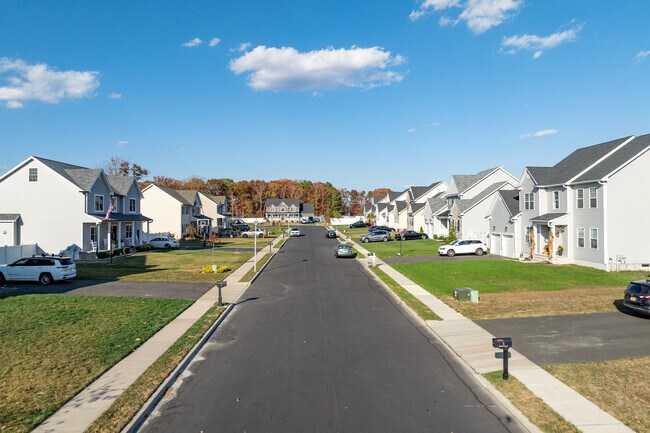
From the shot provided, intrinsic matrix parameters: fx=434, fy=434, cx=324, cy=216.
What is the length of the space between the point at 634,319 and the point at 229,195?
130 metres

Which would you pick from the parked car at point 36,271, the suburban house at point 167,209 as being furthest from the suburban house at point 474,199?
the suburban house at point 167,209

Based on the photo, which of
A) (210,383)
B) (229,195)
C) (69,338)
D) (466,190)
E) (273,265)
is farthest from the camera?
(229,195)

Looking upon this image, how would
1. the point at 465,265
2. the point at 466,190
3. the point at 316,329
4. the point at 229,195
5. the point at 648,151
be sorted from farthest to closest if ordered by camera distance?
1. the point at 229,195
2. the point at 466,190
3. the point at 465,265
4. the point at 648,151
5. the point at 316,329

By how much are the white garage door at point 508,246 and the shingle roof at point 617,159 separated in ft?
29.6

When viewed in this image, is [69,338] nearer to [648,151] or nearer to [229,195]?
[648,151]

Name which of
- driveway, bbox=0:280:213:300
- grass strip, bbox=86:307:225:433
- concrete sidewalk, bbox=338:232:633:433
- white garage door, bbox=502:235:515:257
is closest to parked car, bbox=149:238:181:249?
driveway, bbox=0:280:213:300

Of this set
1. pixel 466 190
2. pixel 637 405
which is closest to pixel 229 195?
pixel 466 190

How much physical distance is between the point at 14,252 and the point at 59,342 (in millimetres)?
22932

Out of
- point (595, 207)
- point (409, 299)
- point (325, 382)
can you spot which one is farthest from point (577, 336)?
point (595, 207)

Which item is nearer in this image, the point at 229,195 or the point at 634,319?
the point at 634,319

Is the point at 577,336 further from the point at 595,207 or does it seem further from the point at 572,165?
the point at 572,165

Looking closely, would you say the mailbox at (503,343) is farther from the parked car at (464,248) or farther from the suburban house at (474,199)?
the suburban house at (474,199)

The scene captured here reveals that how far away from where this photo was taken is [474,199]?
165 ft

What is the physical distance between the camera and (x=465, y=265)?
32.3 m
